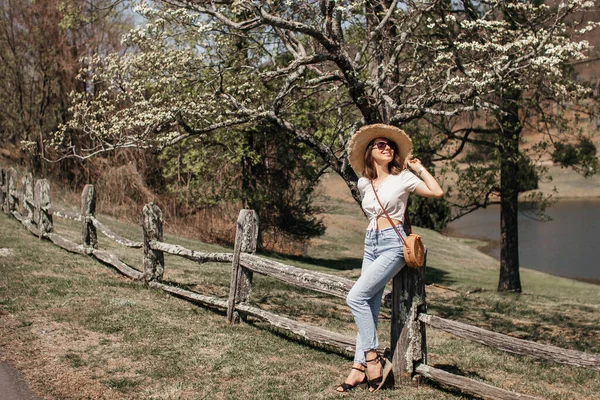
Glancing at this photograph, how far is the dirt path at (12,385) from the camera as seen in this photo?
621 cm

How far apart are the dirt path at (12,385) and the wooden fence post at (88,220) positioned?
253 inches

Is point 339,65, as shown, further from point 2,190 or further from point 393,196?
point 2,190

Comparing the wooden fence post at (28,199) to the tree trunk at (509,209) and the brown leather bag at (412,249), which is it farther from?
the brown leather bag at (412,249)

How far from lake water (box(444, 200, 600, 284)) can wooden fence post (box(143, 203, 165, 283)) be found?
52.4 feet

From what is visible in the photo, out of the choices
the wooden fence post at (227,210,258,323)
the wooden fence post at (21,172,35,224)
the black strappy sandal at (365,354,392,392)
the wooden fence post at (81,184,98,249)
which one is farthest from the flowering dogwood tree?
the black strappy sandal at (365,354,392,392)

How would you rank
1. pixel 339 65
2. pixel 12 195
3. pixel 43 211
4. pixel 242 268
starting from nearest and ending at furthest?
pixel 242 268, pixel 339 65, pixel 43 211, pixel 12 195

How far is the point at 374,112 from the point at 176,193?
15.8 meters

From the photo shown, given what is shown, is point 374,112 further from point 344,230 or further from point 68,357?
point 344,230

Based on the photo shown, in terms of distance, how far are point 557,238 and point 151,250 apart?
116 feet

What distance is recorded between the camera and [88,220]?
1319cm

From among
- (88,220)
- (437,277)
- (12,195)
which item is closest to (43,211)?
(88,220)

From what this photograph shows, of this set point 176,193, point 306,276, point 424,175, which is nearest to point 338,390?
point 306,276

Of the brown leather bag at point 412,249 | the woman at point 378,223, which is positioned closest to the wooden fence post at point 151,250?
the woman at point 378,223

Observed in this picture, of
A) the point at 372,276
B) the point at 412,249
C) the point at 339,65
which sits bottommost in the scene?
the point at 372,276
